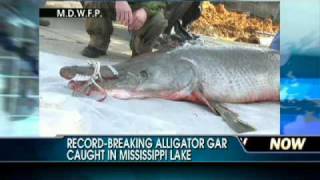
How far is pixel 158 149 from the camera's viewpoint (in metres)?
3.90

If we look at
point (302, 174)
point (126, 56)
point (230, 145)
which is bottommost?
point (302, 174)

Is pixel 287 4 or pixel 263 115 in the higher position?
pixel 287 4

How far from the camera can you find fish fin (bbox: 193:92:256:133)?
12.8 ft

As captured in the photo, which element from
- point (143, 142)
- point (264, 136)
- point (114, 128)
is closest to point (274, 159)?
point (264, 136)

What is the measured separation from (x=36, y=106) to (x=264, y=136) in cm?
185

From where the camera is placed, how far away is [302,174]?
4.03 m

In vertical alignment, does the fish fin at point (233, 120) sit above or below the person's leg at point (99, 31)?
below

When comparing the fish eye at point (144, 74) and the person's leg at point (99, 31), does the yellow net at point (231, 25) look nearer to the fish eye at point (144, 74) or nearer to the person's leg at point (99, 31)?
the fish eye at point (144, 74)

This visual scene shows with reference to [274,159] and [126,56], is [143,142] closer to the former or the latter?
[126,56]

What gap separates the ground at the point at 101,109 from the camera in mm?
3859

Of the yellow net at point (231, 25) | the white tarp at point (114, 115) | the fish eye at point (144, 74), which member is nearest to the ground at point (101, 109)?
the white tarp at point (114, 115)

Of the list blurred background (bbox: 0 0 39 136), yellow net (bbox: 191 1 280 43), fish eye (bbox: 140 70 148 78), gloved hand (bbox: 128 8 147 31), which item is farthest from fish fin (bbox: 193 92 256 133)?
blurred background (bbox: 0 0 39 136)

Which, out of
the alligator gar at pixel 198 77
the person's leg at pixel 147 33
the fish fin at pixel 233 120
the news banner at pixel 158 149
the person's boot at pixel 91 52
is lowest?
the news banner at pixel 158 149

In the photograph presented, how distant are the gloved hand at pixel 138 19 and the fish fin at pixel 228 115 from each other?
28.0 inches
